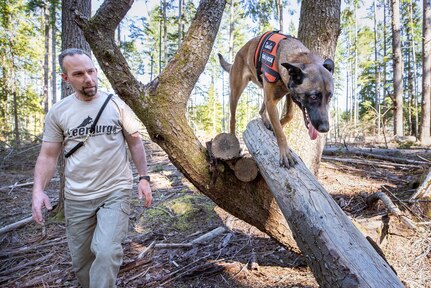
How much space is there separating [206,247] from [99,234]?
207 centimetres

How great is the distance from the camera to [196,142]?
3438mm

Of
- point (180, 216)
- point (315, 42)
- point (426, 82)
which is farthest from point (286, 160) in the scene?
point (426, 82)

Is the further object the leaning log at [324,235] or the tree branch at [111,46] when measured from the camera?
the tree branch at [111,46]

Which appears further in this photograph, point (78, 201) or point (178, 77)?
point (178, 77)

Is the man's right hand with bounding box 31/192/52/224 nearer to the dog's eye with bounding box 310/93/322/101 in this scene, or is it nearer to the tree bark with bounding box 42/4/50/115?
the dog's eye with bounding box 310/93/322/101

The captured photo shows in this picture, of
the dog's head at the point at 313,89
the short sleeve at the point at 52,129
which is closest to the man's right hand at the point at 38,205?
the short sleeve at the point at 52,129

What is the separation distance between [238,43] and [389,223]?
2852cm

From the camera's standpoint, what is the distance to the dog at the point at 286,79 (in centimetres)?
286

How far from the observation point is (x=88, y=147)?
9.12 feet

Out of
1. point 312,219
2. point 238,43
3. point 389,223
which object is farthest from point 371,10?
point 312,219

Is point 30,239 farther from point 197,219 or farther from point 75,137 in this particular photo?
point 75,137

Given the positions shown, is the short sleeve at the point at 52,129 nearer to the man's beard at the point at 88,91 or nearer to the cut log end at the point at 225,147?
the man's beard at the point at 88,91

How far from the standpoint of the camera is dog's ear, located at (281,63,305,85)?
9.44 feet

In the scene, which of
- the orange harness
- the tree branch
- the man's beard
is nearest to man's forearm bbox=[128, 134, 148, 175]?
the tree branch
